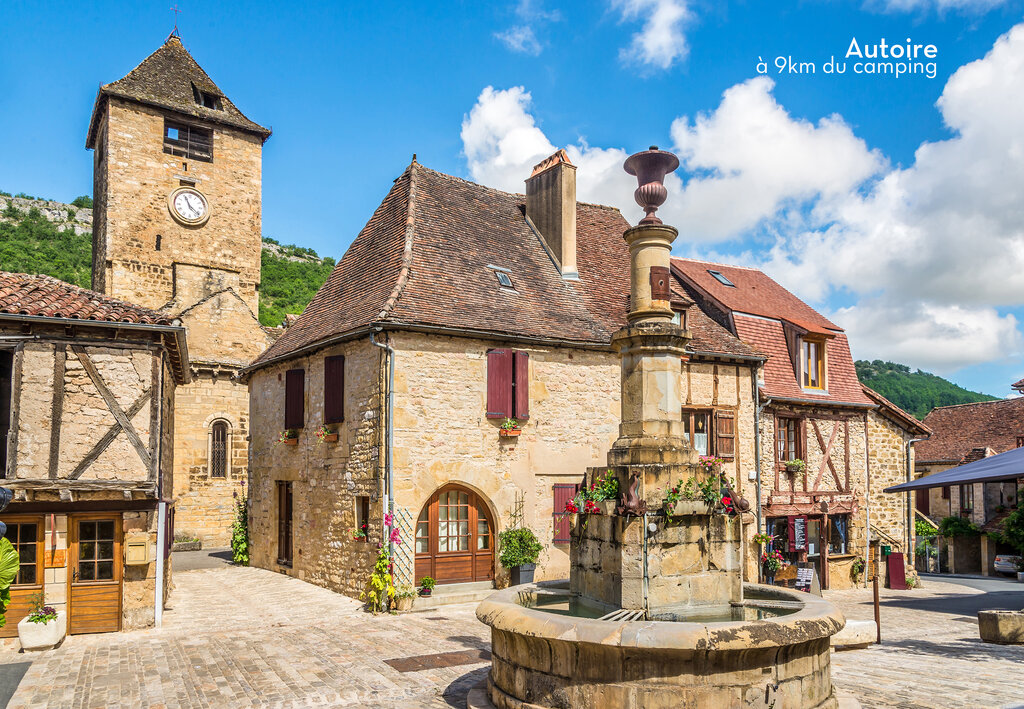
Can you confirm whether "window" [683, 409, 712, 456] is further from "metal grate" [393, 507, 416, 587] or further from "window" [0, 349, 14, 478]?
"window" [0, 349, 14, 478]

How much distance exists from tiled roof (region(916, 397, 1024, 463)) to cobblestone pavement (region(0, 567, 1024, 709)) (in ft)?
66.2

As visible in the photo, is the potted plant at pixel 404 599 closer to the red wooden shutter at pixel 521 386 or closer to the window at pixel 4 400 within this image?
the red wooden shutter at pixel 521 386

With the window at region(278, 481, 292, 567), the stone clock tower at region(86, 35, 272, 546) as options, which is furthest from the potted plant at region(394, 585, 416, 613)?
the stone clock tower at region(86, 35, 272, 546)

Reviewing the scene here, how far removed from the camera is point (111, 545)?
10914mm

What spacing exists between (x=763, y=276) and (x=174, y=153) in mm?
20099

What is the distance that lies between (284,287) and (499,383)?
33981 mm

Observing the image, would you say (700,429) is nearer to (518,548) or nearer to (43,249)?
(518,548)

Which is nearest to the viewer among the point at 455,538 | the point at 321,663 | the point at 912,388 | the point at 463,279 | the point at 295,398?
the point at 321,663

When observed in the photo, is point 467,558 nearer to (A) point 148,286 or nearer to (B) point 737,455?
(B) point 737,455

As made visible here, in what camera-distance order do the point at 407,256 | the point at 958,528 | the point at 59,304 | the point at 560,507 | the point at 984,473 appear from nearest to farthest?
the point at 59,304, the point at 984,473, the point at 407,256, the point at 560,507, the point at 958,528

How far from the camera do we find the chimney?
1697 cm

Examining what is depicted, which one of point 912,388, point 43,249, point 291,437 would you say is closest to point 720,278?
point 291,437

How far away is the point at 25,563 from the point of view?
34.0 ft

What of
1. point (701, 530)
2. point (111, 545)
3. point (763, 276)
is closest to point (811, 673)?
point (701, 530)
